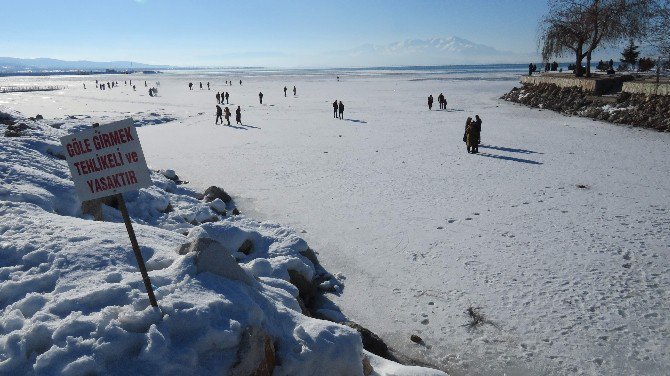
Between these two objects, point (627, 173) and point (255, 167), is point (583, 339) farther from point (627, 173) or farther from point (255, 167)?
point (255, 167)

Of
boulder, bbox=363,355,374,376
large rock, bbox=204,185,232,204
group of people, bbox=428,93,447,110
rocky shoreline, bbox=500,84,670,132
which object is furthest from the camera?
group of people, bbox=428,93,447,110

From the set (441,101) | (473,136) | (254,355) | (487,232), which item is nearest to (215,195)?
(487,232)

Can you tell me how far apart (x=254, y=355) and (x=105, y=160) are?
217cm

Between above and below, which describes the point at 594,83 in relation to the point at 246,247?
above

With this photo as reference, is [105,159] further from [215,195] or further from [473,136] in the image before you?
[473,136]

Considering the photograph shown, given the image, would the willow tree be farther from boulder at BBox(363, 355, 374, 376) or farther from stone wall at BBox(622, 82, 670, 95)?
boulder at BBox(363, 355, 374, 376)

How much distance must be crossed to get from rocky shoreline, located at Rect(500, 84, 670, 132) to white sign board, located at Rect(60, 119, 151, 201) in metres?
24.9

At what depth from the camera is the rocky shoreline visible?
73.6ft

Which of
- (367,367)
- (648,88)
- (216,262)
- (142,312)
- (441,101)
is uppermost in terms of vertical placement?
(648,88)

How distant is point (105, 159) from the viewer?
3707 millimetres

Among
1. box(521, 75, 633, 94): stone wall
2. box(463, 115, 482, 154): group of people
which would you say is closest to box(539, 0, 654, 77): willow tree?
box(521, 75, 633, 94): stone wall

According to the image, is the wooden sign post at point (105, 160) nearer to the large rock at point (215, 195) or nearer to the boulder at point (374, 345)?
the boulder at point (374, 345)

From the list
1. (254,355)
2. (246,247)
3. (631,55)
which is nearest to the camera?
(254,355)

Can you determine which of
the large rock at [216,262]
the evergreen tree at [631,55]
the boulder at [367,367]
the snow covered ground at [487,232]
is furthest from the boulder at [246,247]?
the evergreen tree at [631,55]
